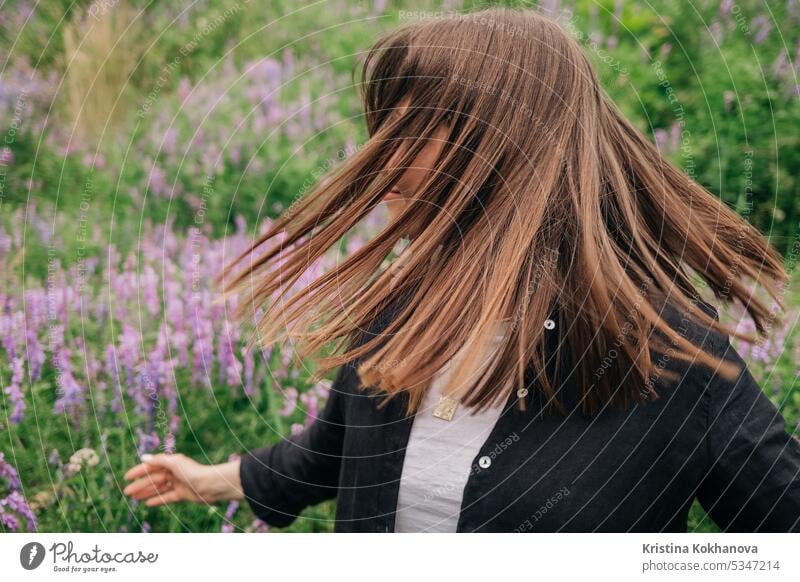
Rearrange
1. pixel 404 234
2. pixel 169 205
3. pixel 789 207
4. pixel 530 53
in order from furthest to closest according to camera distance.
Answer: pixel 789 207
pixel 169 205
pixel 404 234
pixel 530 53

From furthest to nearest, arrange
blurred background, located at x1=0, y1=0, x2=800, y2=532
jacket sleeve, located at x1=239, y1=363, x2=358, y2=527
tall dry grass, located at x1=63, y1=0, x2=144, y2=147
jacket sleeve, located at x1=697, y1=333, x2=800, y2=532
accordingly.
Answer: tall dry grass, located at x1=63, y1=0, x2=144, y2=147 < blurred background, located at x1=0, y1=0, x2=800, y2=532 < jacket sleeve, located at x1=239, y1=363, x2=358, y2=527 < jacket sleeve, located at x1=697, y1=333, x2=800, y2=532

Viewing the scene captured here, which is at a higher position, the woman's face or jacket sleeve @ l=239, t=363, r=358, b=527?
the woman's face

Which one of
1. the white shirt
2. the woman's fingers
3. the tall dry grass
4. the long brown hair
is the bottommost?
the woman's fingers

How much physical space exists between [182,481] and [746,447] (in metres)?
0.73

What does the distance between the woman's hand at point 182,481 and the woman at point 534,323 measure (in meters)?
0.20

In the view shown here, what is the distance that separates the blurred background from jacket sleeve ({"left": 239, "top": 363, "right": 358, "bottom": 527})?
17cm

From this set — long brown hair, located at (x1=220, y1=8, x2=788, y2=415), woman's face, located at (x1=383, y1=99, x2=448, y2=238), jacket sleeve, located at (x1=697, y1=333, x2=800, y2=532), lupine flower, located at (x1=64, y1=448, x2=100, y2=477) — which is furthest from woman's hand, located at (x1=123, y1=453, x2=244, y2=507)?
jacket sleeve, located at (x1=697, y1=333, x2=800, y2=532)

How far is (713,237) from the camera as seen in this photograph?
3.22ft

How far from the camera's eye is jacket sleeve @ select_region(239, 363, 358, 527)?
104 centimetres

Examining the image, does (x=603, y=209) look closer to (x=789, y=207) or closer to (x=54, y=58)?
(x=789, y=207)

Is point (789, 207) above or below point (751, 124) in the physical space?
below

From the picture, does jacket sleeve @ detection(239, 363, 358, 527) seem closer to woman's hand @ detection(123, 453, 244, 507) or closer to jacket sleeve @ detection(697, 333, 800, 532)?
woman's hand @ detection(123, 453, 244, 507)

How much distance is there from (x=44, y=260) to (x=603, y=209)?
1.05 metres
